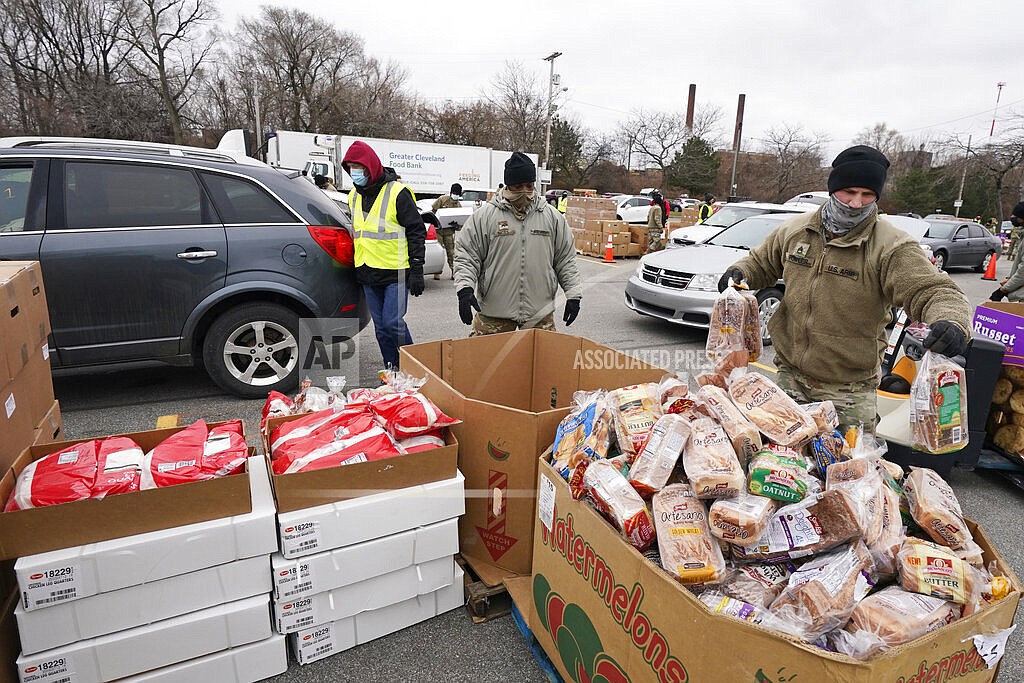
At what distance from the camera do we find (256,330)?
4266 mm

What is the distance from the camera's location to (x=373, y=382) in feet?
16.8

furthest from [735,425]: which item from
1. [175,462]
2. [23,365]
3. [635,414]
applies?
[23,365]

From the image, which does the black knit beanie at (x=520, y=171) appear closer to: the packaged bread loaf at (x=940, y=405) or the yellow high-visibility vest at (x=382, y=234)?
the yellow high-visibility vest at (x=382, y=234)

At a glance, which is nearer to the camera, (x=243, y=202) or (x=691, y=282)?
(x=243, y=202)

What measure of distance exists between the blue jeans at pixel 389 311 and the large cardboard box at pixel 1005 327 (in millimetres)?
4042

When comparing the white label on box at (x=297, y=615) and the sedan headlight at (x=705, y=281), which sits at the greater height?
the sedan headlight at (x=705, y=281)

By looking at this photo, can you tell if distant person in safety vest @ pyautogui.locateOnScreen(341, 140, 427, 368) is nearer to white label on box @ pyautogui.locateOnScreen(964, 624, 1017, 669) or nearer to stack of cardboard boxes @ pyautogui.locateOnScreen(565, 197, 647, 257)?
white label on box @ pyautogui.locateOnScreen(964, 624, 1017, 669)

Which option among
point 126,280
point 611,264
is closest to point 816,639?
point 126,280

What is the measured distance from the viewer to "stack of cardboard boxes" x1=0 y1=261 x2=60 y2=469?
7.04 ft

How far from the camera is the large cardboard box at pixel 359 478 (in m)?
2.00

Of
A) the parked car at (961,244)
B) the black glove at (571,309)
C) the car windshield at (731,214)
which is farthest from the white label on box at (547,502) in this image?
the parked car at (961,244)

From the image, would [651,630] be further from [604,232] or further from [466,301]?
[604,232]

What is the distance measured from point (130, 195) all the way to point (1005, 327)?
589cm

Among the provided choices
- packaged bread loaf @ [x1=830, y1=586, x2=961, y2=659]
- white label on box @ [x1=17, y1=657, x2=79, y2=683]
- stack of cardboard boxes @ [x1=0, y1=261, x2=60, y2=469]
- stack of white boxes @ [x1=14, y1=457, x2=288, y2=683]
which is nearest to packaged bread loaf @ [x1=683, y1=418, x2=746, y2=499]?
packaged bread loaf @ [x1=830, y1=586, x2=961, y2=659]
